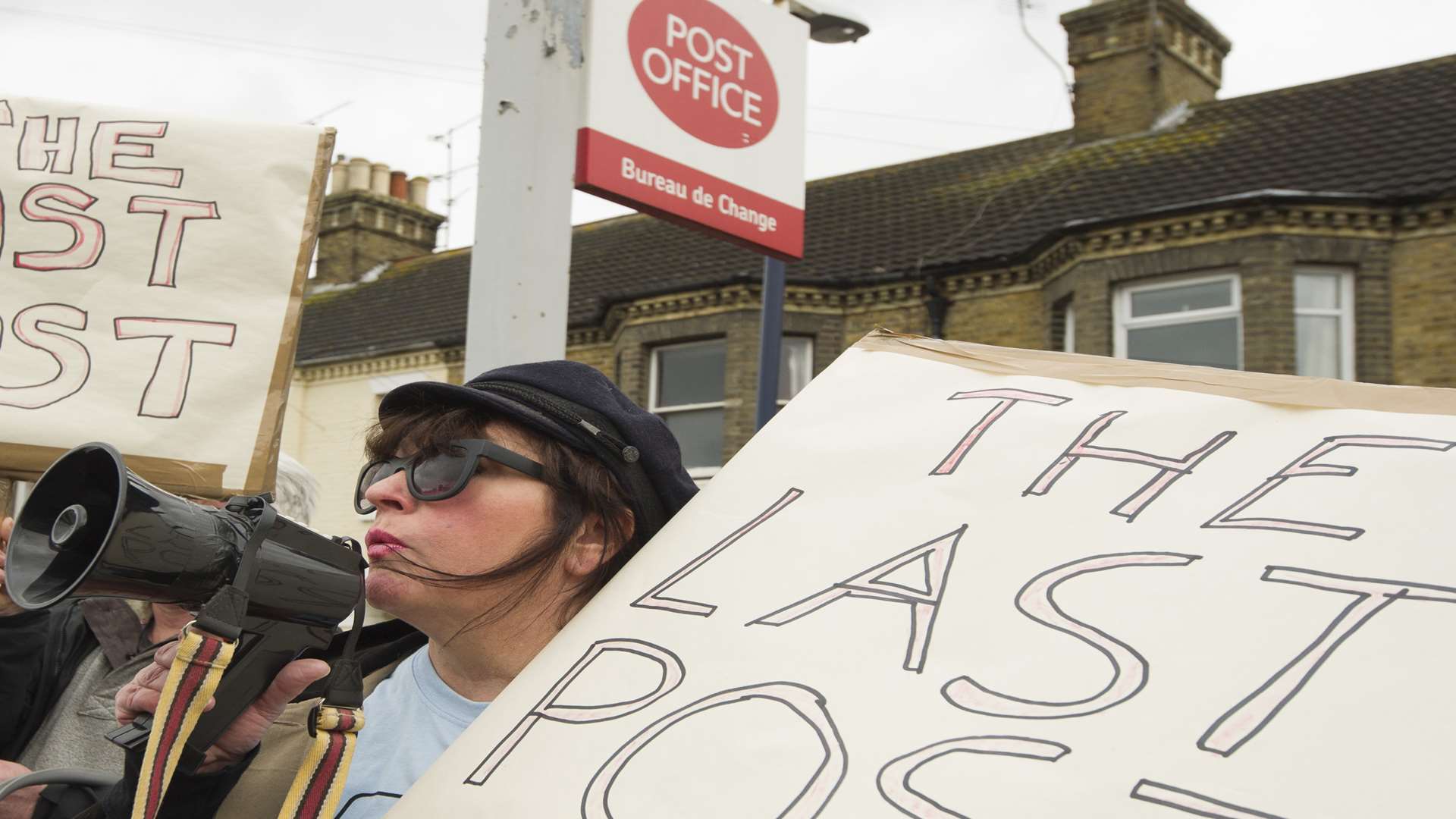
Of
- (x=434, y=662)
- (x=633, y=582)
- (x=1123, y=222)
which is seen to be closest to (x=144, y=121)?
(x=434, y=662)

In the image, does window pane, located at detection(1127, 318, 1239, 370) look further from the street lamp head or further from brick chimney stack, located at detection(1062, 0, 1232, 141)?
the street lamp head

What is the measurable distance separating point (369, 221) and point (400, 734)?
22745 millimetres

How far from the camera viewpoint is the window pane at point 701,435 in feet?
52.1

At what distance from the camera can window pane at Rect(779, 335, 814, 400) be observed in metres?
15.9

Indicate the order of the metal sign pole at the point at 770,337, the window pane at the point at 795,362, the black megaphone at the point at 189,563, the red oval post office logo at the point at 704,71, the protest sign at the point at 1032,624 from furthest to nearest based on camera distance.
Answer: the window pane at the point at 795,362
the metal sign pole at the point at 770,337
the red oval post office logo at the point at 704,71
the black megaphone at the point at 189,563
the protest sign at the point at 1032,624

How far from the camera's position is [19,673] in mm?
2273

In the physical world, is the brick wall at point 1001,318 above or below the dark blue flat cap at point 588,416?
above

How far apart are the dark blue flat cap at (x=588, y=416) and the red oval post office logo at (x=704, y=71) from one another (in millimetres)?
1532

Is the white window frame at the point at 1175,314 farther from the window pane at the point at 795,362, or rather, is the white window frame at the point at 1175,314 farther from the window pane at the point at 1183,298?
the window pane at the point at 795,362

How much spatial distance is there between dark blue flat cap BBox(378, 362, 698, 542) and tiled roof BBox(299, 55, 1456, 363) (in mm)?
12567

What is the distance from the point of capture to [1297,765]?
3.43 feet

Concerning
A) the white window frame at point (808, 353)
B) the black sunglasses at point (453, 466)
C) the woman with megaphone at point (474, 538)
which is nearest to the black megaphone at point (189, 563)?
the woman with megaphone at point (474, 538)

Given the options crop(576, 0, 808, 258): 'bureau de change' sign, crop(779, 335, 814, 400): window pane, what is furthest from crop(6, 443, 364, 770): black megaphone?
crop(779, 335, 814, 400): window pane

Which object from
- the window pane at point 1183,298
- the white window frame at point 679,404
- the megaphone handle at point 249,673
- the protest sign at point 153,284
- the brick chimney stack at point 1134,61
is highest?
the brick chimney stack at point 1134,61
